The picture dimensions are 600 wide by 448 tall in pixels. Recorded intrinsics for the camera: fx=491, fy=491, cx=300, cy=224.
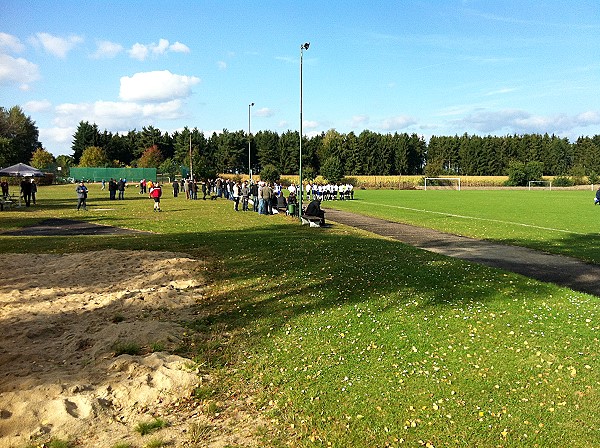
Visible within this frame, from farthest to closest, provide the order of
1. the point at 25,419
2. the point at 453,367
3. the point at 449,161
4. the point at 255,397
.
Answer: the point at 449,161
the point at 453,367
the point at 255,397
the point at 25,419

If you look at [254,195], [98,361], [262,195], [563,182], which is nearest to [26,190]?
[254,195]

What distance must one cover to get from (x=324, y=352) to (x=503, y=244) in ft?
38.9

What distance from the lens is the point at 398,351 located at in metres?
6.46

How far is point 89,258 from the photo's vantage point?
1216cm

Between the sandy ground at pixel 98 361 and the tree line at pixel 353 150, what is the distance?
108 meters

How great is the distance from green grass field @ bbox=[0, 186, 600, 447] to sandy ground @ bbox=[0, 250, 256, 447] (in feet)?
1.37

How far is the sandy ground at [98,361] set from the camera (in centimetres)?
477

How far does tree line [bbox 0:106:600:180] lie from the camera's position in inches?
4734

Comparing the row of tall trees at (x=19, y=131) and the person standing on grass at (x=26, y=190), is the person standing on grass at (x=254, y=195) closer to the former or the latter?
the person standing on grass at (x=26, y=190)

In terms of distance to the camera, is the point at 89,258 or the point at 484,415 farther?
the point at 89,258

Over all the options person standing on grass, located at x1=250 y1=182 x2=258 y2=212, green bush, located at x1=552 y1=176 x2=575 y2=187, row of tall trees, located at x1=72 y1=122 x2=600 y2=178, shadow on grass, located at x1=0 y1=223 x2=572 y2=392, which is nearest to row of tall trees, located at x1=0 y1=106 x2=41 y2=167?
row of tall trees, located at x1=72 y1=122 x2=600 y2=178

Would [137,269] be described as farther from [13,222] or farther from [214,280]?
[13,222]

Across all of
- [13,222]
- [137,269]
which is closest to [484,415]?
[137,269]

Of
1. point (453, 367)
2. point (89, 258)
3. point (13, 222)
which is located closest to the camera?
point (453, 367)
